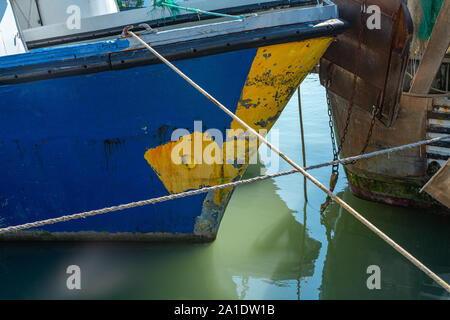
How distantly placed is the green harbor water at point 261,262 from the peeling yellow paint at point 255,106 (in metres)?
0.72

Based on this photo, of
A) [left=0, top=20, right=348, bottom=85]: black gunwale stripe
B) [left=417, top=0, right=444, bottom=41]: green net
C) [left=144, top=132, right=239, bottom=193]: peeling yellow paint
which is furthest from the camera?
[left=417, top=0, right=444, bottom=41]: green net

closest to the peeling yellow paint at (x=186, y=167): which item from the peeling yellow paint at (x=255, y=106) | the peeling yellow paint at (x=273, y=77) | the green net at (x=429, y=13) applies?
the peeling yellow paint at (x=255, y=106)

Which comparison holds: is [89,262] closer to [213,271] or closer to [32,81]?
[213,271]

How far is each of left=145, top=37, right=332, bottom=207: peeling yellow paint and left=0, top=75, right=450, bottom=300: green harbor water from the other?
723 mm

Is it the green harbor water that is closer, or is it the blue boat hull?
the blue boat hull

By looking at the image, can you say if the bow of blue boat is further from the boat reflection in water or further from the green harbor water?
the boat reflection in water

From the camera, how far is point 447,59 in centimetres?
538

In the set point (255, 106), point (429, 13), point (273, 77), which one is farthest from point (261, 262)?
point (429, 13)

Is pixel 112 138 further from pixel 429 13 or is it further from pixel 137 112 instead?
pixel 429 13

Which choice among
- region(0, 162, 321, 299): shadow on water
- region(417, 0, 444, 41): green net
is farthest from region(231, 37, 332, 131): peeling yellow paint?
region(417, 0, 444, 41): green net

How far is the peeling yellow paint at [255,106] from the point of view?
3.32 m

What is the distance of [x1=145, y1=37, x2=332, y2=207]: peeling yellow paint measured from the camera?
3.32 metres

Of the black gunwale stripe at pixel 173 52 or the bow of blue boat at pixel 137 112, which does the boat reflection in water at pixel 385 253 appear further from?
the black gunwale stripe at pixel 173 52
